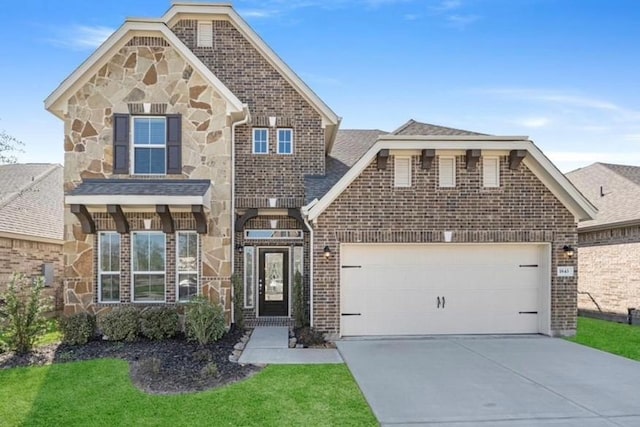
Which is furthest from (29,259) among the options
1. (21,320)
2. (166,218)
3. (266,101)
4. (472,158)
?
(472,158)

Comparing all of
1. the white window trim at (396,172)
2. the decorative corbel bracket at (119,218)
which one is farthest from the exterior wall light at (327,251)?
the decorative corbel bracket at (119,218)

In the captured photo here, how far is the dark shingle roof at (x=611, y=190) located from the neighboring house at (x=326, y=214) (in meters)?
4.61

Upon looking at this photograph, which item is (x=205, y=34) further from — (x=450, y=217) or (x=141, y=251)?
(x=450, y=217)

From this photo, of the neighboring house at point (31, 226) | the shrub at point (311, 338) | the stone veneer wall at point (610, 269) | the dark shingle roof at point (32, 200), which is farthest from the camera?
the stone veneer wall at point (610, 269)

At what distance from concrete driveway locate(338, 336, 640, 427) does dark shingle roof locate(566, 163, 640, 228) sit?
7090 mm

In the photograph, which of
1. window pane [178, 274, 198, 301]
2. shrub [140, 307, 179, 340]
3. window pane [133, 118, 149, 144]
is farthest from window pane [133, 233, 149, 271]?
window pane [133, 118, 149, 144]

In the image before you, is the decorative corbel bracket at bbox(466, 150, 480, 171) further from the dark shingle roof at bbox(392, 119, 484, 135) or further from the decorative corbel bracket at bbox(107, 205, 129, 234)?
the decorative corbel bracket at bbox(107, 205, 129, 234)

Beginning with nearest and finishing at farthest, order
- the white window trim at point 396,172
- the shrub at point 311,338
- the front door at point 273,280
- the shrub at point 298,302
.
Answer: the shrub at point 311,338
the white window trim at point 396,172
the shrub at point 298,302
the front door at point 273,280

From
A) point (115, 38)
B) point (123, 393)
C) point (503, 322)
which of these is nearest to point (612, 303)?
point (503, 322)

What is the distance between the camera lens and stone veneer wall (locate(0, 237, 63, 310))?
45.7 ft

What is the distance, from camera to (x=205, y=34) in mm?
13945

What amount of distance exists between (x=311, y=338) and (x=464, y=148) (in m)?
5.90

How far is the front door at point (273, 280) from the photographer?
1388 centimetres

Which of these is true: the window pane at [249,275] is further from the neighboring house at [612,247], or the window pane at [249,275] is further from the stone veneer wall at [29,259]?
the neighboring house at [612,247]
